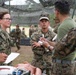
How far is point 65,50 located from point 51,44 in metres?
1.05

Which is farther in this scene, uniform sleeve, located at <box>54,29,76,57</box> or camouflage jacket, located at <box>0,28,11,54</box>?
camouflage jacket, located at <box>0,28,11,54</box>

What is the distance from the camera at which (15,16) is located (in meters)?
18.8

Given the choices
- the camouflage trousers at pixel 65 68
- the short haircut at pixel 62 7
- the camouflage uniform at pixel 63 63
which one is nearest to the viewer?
the camouflage uniform at pixel 63 63

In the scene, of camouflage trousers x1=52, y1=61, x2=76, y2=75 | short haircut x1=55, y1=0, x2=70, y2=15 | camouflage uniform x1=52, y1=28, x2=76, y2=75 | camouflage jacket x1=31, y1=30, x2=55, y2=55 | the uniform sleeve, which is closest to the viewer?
the uniform sleeve

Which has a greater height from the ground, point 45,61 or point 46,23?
point 46,23

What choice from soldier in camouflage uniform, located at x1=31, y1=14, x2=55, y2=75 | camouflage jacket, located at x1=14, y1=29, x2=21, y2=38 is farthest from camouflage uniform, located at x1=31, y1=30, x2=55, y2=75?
camouflage jacket, located at x1=14, y1=29, x2=21, y2=38

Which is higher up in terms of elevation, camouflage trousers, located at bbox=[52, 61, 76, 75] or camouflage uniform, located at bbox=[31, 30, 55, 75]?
camouflage uniform, located at bbox=[31, 30, 55, 75]

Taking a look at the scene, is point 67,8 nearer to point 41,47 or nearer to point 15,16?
point 41,47

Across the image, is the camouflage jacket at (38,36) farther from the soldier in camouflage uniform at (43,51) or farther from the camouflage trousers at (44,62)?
the camouflage trousers at (44,62)

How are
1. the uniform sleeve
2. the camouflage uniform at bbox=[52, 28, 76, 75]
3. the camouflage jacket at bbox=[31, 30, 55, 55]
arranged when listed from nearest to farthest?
1. the uniform sleeve
2. the camouflage uniform at bbox=[52, 28, 76, 75]
3. the camouflage jacket at bbox=[31, 30, 55, 55]

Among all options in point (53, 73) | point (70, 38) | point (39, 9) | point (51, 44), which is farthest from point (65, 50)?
point (39, 9)

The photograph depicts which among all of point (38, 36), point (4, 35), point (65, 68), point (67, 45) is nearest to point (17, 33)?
point (38, 36)

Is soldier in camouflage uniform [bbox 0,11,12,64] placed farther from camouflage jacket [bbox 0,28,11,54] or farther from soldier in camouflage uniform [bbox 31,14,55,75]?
soldier in camouflage uniform [bbox 31,14,55,75]

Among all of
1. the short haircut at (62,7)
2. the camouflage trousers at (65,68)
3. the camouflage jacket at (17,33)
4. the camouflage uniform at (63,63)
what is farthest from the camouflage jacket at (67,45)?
the camouflage jacket at (17,33)
